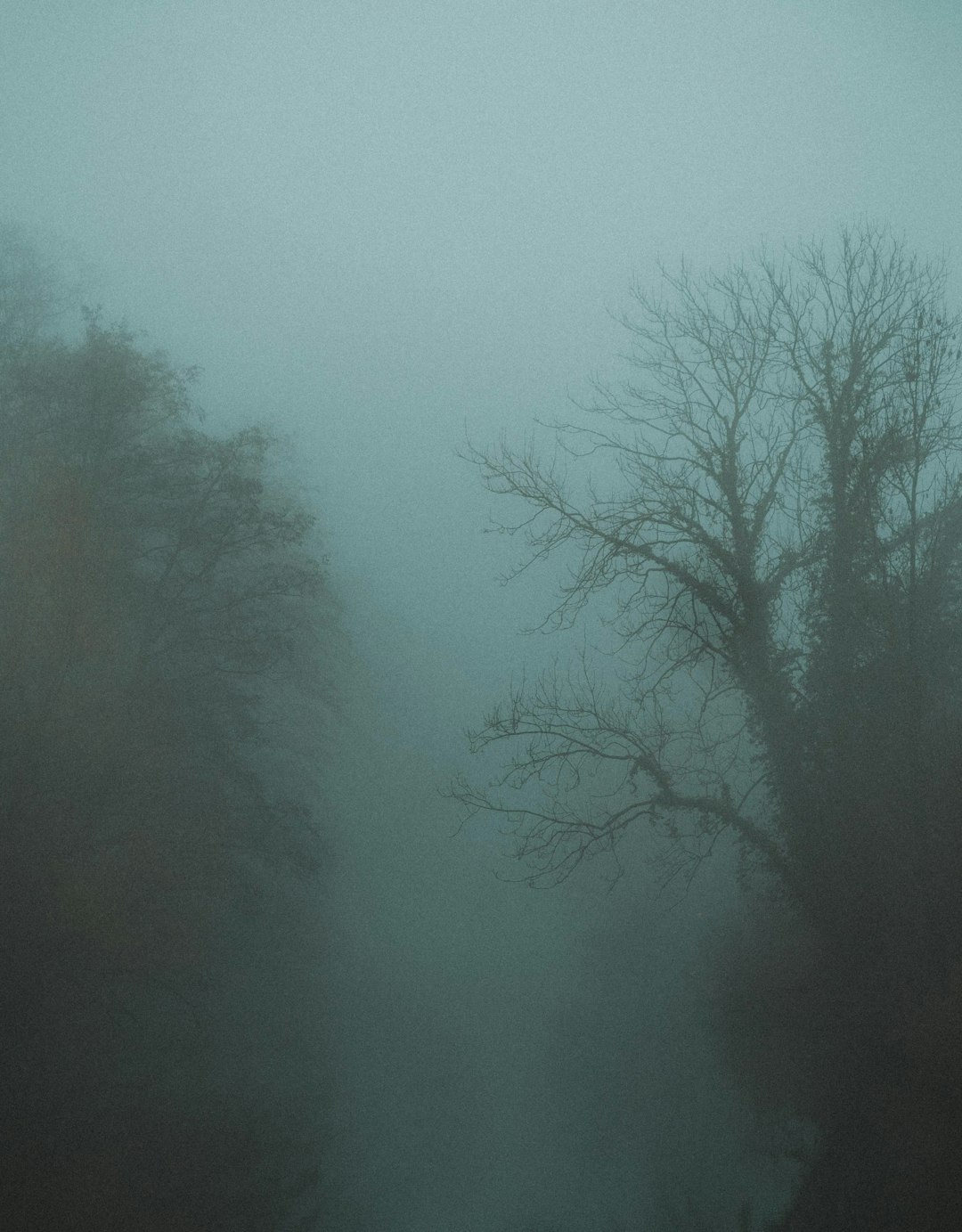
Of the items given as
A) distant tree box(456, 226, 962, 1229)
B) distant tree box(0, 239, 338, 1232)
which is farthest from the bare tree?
distant tree box(0, 239, 338, 1232)

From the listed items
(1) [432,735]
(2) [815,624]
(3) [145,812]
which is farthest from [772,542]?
(1) [432,735]

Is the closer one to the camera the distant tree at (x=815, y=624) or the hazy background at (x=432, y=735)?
the distant tree at (x=815, y=624)

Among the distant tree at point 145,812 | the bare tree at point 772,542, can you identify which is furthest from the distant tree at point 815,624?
the distant tree at point 145,812

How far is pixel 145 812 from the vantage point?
8.59 metres

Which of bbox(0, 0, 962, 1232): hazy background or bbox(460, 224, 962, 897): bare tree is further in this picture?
bbox(0, 0, 962, 1232): hazy background

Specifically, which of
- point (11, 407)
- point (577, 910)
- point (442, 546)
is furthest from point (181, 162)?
point (577, 910)

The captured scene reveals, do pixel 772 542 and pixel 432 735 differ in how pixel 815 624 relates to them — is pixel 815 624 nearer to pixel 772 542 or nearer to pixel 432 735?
pixel 772 542

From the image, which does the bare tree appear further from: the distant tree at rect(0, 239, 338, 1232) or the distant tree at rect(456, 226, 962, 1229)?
the distant tree at rect(0, 239, 338, 1232)

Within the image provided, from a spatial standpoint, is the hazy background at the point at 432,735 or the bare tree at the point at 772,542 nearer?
the bare tree at the point at 772,542

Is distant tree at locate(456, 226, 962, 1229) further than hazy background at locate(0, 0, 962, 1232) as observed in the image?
No

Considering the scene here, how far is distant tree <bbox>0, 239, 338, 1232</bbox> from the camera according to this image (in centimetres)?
720

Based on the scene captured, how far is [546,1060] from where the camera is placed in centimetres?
1560

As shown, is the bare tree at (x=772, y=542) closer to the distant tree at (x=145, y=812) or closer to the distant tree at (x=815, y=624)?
the distant tree at (x=815, y=624)

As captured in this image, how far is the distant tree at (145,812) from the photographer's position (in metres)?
7.20
